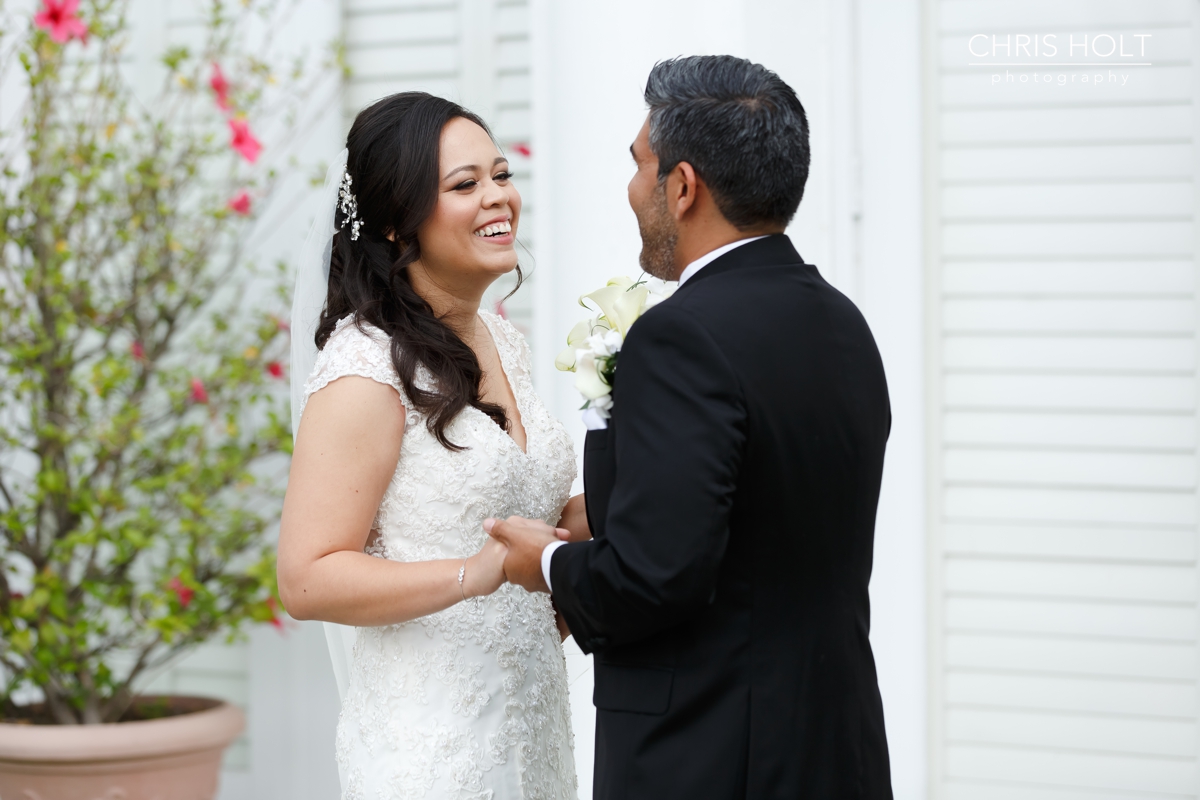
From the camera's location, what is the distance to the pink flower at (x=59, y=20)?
11.1 ft

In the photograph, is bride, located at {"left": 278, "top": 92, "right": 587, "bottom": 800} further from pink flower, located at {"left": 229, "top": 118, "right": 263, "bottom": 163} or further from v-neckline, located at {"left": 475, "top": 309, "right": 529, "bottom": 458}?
pink flower, located at {"left": 229, "top": 118, "right": 263, "bottom": 163}

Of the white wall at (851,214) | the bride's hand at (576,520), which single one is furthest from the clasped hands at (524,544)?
the white wall at (851,214)

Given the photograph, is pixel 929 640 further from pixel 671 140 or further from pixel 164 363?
pixel 164 363

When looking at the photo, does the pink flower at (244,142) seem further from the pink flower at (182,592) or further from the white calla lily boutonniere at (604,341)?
the white calla lily boutonniere at (604,341)

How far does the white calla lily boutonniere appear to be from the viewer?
1665mm

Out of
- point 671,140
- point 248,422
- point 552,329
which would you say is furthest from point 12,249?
point 671,140

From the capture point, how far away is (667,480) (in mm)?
1451

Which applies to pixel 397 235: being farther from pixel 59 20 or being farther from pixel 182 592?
pixel 59 20

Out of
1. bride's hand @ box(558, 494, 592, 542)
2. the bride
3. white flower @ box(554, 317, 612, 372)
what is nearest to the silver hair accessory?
the bride

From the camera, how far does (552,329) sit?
3334 mm

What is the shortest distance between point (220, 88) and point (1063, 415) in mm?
2859

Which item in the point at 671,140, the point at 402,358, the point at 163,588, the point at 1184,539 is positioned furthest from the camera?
the point at 163,588

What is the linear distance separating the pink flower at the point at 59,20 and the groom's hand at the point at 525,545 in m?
2.53

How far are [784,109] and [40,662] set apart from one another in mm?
2860
